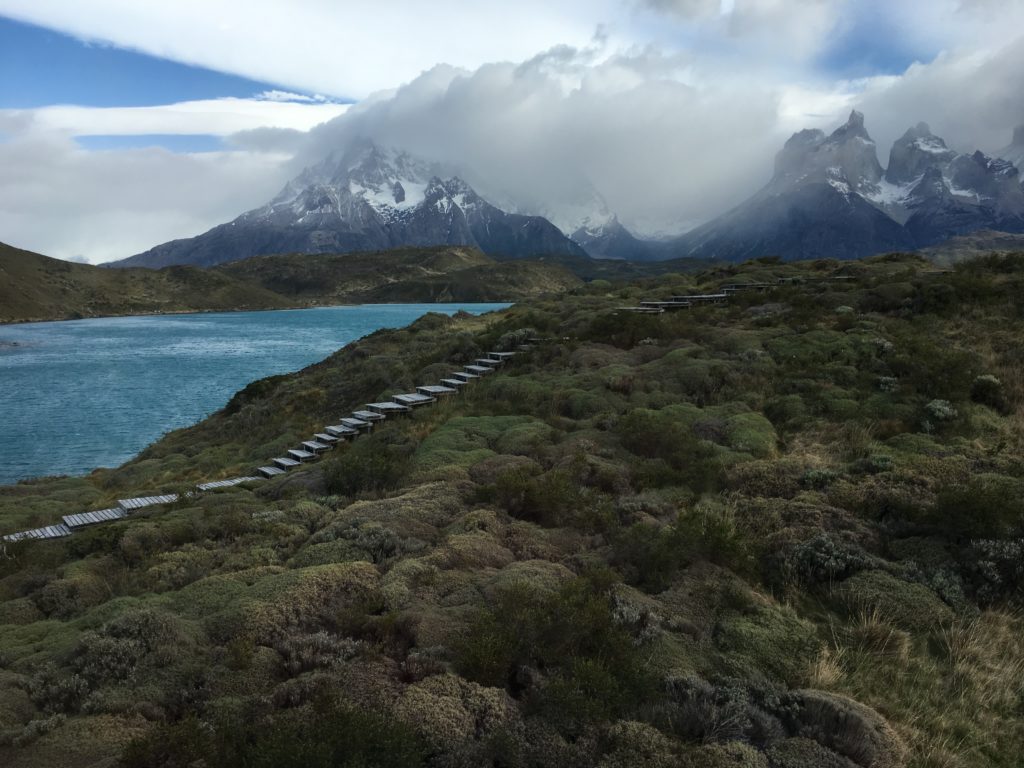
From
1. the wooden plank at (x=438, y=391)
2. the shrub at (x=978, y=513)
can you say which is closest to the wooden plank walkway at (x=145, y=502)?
the wooden plank at (x=438, y=391)

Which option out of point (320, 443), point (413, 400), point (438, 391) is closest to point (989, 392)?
point (438, 391)

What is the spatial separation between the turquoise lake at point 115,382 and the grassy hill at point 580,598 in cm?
2282

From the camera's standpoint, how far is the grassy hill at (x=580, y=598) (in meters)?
5.70

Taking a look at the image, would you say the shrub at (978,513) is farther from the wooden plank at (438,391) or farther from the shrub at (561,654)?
the wooden plank at (438,391)

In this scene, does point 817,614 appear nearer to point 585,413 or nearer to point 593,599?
point 593,599

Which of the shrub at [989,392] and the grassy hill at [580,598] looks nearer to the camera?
the grassy hill at [580,598]

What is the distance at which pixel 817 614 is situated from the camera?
8.33 m

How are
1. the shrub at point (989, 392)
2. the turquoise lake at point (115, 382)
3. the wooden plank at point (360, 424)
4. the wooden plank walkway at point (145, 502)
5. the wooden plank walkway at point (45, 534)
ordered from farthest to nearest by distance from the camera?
1. the turquoise lake at point (115, 382)
2. the wooden plank at point (360, 424)
3. the shrub at point (989, 392)
4. the wooden plank walkway at point (145, 502)
5. the wooden plank walkway at point (45, 534)

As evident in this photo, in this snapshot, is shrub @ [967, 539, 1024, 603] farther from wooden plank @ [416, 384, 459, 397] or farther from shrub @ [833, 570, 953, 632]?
wooden plank @ [416, 384, 459, 397]

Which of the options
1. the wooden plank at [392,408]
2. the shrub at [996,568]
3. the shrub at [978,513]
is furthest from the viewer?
the wooden plank at [392,408]

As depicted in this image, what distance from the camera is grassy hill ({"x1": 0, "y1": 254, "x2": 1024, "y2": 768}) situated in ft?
18.7

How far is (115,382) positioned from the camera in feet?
203

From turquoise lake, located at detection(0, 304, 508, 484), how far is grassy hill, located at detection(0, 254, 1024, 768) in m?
22.8

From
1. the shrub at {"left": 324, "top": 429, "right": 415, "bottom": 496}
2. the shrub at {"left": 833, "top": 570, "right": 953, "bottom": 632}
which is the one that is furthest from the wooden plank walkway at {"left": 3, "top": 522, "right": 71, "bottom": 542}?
the shrub at {"left": 833, "top": 570, "right": 953, "bottom": 632}
